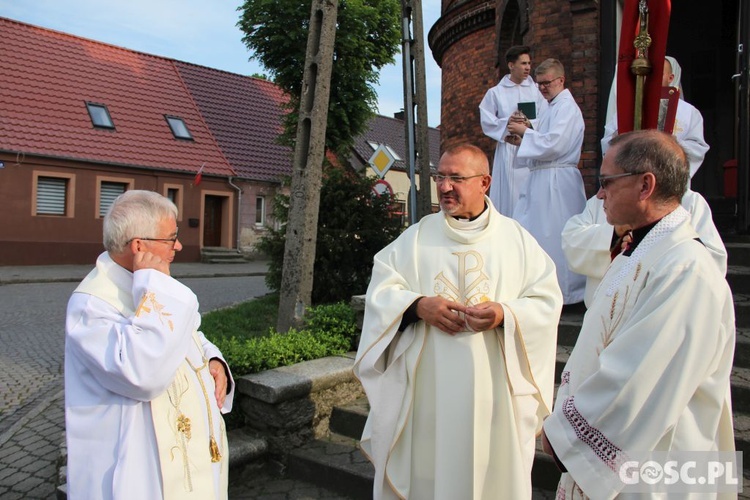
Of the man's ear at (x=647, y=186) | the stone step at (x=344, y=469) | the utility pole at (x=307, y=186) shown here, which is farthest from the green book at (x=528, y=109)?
the man's ear at (x=647, y=186)

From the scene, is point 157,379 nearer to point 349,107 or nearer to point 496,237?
point 496,237

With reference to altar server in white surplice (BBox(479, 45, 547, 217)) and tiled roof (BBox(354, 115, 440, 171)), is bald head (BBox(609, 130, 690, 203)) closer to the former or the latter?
altar server in white surplice (BBox(479, 45, 547, 217))

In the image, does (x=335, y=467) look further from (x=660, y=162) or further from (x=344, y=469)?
(x=660, y=162)

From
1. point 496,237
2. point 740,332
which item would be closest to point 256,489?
point 496,237

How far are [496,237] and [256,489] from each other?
233 centimetres

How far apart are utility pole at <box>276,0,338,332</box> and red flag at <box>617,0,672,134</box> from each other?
290cm

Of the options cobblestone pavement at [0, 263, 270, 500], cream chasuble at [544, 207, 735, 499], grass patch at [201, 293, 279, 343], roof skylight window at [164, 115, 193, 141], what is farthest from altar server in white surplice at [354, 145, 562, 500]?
roof skylight window at [164, 115, 193, 141]

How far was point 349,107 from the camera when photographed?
2167 centimetres

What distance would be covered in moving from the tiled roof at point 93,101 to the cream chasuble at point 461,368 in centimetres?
1892

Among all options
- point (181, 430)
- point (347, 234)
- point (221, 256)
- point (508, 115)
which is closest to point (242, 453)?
point (181, 430)

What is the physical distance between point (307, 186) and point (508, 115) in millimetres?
2247

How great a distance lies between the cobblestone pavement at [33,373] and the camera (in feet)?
14.0

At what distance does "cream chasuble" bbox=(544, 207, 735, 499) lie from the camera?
5.72 ft

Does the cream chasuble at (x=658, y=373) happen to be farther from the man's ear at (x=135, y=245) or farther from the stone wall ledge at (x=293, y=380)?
the stone wall ledge at (x=293, y=380)
